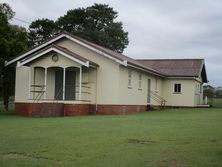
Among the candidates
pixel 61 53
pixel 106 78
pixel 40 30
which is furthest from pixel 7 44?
pixel 40 30

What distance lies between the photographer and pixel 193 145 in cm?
1112

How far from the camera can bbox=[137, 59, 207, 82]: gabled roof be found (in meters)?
39.1

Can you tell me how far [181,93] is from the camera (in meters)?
39.3

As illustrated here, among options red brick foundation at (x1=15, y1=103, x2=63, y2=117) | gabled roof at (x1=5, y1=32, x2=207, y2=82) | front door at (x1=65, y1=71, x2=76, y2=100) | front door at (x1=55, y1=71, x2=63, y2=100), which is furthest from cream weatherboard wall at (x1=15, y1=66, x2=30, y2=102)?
red brick foundation at (x1=15, y1=103, x2=63, y2=117)

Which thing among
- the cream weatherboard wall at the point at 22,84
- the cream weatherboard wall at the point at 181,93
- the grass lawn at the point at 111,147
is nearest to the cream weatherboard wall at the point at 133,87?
the cream weatherboard wall at the point at 181,93

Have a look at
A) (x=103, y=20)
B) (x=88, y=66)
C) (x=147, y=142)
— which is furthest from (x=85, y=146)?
(x=103, y=20)

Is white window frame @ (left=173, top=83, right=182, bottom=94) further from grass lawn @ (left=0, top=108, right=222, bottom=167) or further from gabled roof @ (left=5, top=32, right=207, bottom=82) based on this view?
grass lawn @ (left=0, top=108, right=222, bottom=167)

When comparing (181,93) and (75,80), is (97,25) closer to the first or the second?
(181,93)

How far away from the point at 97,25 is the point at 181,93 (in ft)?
80.6

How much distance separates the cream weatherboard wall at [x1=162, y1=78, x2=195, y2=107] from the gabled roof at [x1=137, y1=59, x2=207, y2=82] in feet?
2.09

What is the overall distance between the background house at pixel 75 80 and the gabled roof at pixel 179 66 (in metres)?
8.01

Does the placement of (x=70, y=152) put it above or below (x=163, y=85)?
below

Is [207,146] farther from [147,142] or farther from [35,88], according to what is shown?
[35,88]

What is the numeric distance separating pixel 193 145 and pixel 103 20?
169ft
